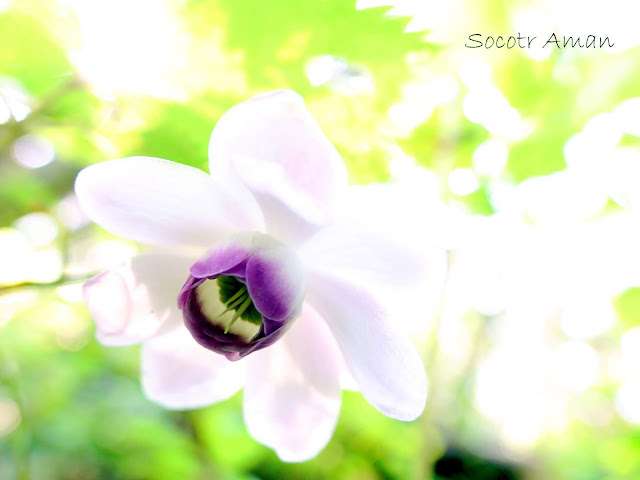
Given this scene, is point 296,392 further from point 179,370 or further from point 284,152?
point 284,152

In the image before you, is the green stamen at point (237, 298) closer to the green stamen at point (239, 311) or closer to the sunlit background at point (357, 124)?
the green stamen at point (239, 311)

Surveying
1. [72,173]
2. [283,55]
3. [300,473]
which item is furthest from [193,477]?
[283,55]

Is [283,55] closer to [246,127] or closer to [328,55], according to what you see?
[328,55]

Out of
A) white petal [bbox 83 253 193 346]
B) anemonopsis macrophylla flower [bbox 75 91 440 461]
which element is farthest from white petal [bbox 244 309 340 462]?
white petal [bbox 83 253 193 346]

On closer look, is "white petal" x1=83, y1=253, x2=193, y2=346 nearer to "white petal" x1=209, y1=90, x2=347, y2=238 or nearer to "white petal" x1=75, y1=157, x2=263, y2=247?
"white petal" x1=75, y1=157, x2=263, y2=247

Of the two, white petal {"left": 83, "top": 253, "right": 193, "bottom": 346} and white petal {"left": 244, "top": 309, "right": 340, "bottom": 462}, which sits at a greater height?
white petal {"left": 83, "top": 253, "right": 193, "bottom": 346}

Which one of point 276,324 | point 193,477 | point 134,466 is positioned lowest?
point 134,466

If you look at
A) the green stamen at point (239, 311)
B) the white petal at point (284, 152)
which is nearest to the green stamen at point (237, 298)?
the green stamen at point (239, 311)
